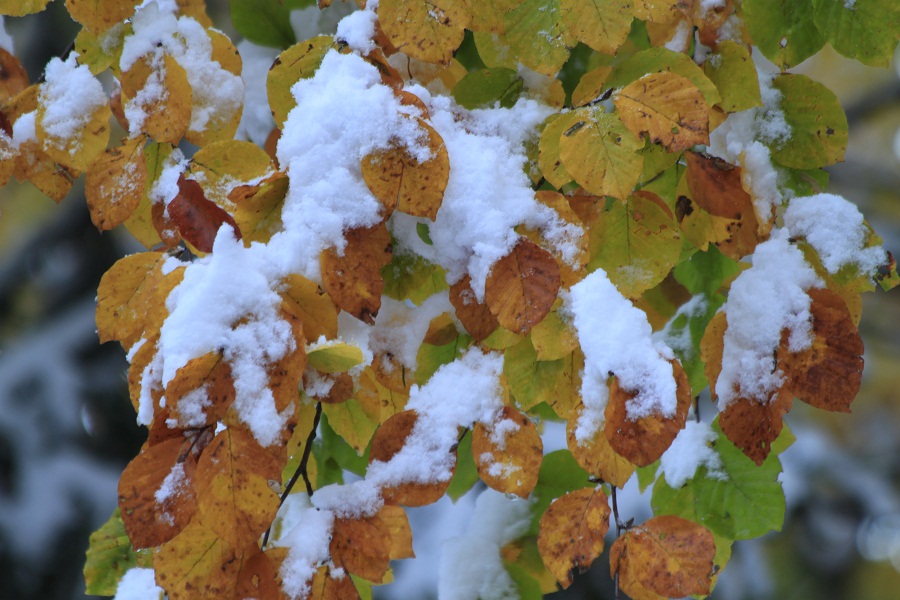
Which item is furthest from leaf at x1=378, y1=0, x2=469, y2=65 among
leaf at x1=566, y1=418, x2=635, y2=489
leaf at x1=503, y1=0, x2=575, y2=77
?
leaf at x1=566, y1=418, x2=635, y2=489

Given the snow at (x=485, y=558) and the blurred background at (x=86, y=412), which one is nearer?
the snow at (x=485, y=558)

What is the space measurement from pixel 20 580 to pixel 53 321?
626 mm

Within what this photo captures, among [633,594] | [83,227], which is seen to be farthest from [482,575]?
[83,227]

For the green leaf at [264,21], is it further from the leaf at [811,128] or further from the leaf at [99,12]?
the leaf at [811,128]

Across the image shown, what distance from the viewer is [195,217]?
1.43 feet

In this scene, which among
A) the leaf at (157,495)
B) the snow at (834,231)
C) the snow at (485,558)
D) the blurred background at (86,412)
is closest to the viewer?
the leaf at (157,495)

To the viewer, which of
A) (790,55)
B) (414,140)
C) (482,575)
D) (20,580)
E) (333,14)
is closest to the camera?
(414,140)

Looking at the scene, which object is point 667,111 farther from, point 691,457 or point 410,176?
point 691,457

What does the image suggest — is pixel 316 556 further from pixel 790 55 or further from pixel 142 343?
pixel 790 55

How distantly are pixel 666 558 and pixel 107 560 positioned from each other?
0.51 meters

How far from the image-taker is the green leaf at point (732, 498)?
543mm

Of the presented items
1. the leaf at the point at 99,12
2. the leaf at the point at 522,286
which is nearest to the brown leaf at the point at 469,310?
the leaf at the point at 522,286

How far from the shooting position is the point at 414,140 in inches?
15.8

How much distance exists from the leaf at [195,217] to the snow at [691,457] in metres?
0.38
